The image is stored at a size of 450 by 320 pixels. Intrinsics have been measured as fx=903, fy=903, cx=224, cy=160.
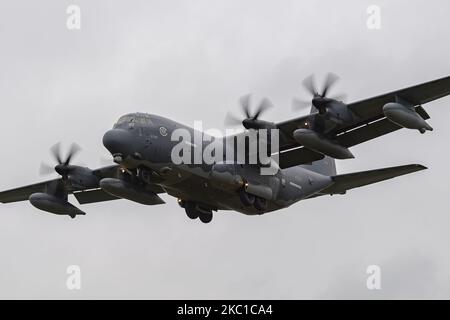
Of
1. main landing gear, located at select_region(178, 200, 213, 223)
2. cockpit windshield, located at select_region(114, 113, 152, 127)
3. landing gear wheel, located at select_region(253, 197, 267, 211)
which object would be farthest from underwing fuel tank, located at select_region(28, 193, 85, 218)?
landing gear wheel, located at select_region(253, 197, 267, 211)

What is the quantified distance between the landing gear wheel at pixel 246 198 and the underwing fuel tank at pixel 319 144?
399cm

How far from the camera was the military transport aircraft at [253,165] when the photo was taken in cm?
3691

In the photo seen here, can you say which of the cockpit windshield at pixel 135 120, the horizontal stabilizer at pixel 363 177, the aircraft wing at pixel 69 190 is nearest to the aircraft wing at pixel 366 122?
the horizontal stabilizer at pixel 363 177

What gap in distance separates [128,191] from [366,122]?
35.7 feet

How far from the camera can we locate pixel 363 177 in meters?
41.7

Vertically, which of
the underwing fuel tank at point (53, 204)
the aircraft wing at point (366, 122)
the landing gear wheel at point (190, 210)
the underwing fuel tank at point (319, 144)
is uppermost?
the aircraft wing at point (366, 122)

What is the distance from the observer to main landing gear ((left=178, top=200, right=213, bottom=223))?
4222 cm

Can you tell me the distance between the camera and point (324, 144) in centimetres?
3738

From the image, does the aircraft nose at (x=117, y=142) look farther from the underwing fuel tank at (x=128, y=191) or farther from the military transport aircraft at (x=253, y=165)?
the underwing fuel tank at (x=128, y=191)

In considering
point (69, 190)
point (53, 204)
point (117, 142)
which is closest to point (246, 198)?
point (117, 142)

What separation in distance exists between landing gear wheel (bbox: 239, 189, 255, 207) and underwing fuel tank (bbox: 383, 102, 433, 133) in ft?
26.1

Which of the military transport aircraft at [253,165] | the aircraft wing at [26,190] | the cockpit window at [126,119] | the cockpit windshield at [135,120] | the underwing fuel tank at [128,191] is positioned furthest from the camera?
the aircraft wing at [26,190]

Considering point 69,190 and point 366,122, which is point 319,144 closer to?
point 366,122

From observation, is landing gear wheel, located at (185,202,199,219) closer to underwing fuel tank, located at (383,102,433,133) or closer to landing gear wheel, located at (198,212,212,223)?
landing gear wheel, located at (198,212,212,223)
